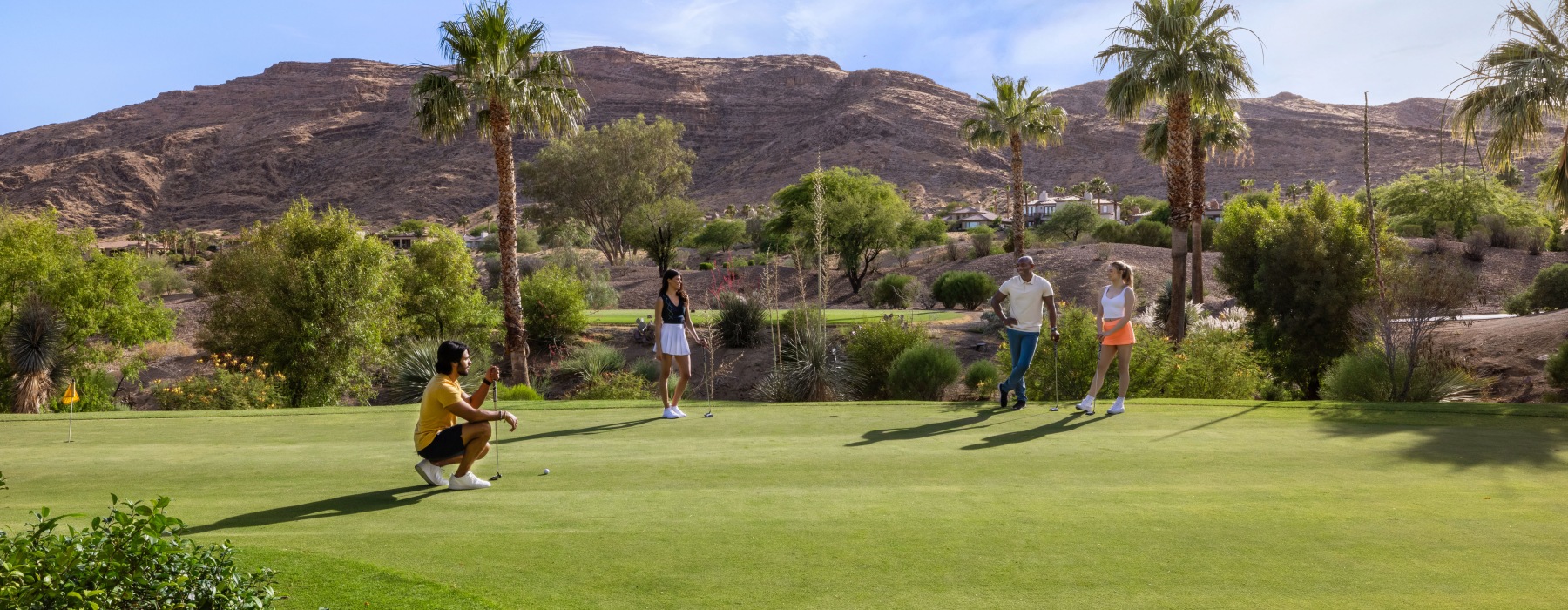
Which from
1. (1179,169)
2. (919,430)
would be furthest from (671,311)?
(1179,169)

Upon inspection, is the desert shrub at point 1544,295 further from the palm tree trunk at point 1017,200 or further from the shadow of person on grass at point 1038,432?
the shadow of person on grass at point 1038,432

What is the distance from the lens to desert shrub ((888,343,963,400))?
21.7 metres

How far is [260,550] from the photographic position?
5.56 metres

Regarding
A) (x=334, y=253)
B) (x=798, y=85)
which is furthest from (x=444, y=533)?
(x=798, y=85)

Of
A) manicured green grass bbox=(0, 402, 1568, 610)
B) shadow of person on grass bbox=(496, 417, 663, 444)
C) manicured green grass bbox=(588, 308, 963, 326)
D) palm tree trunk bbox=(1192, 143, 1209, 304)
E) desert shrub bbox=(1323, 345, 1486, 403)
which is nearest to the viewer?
manicured green grass bbox=(0, 402, 1568, 610)

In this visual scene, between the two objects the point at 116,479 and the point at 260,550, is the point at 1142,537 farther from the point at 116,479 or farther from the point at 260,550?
the point at 116,479

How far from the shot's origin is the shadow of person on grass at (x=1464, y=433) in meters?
8.33

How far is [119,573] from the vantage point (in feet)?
13.4

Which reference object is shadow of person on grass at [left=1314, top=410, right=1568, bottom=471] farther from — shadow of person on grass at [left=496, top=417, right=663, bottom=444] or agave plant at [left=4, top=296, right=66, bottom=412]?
agave plant at [left=4, top=296, right=66, bottom=412]

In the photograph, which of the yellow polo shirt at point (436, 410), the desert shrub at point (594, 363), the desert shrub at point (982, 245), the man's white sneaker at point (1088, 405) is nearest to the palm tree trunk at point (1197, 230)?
the desert shrub at point (594, 363)

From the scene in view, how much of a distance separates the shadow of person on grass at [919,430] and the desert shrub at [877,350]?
12.0 m

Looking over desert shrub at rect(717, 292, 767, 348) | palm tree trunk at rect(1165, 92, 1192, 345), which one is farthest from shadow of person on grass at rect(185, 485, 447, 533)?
palm tree trunk at rect(1165, 92, 1192, 345)

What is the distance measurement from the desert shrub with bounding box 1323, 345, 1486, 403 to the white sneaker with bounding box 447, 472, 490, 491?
13.4m

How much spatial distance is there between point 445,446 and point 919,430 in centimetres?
497
